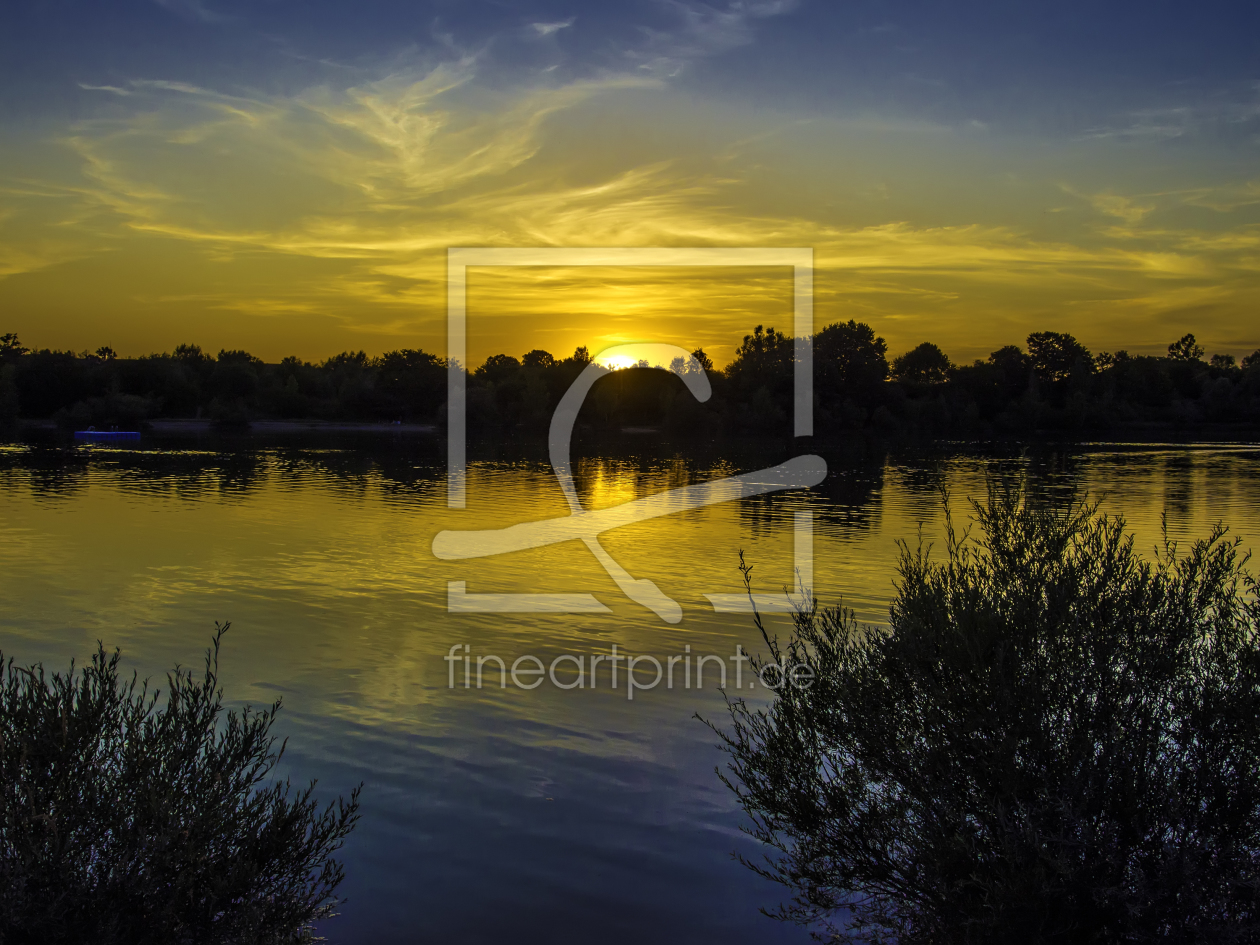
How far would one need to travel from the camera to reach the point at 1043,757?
521cm

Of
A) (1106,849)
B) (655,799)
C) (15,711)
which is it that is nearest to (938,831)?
(1106,849)

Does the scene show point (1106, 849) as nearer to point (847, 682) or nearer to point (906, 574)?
point (847, 682)

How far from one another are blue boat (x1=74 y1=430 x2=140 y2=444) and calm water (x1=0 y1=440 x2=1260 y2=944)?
54.0 metres

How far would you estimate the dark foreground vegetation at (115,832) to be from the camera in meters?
4.59

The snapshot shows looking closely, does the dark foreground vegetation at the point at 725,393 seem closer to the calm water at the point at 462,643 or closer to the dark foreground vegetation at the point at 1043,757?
the calm water at the point at 462,643

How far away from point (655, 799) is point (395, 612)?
9.43 meters

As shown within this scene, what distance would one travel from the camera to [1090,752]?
513cm

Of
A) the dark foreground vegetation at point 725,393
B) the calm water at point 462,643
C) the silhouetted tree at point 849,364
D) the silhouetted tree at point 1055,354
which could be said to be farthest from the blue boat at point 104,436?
the silhouetted tree at point 1055,354

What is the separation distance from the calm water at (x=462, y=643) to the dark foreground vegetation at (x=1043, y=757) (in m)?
Result: 1.55

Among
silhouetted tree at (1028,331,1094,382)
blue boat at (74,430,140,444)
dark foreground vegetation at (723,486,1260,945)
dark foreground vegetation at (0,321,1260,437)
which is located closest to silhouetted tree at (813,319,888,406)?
dark foreground vegetation at (0,321,1260,437)

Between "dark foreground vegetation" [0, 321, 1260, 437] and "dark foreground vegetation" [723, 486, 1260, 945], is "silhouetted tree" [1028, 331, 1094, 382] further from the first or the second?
"dark foreground vegetation" [723, 486, 1260, 945]

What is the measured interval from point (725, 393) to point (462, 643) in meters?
131

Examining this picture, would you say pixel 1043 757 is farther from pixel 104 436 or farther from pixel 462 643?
pixel 104 436

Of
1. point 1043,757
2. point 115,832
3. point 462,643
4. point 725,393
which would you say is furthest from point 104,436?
point 1043,757
